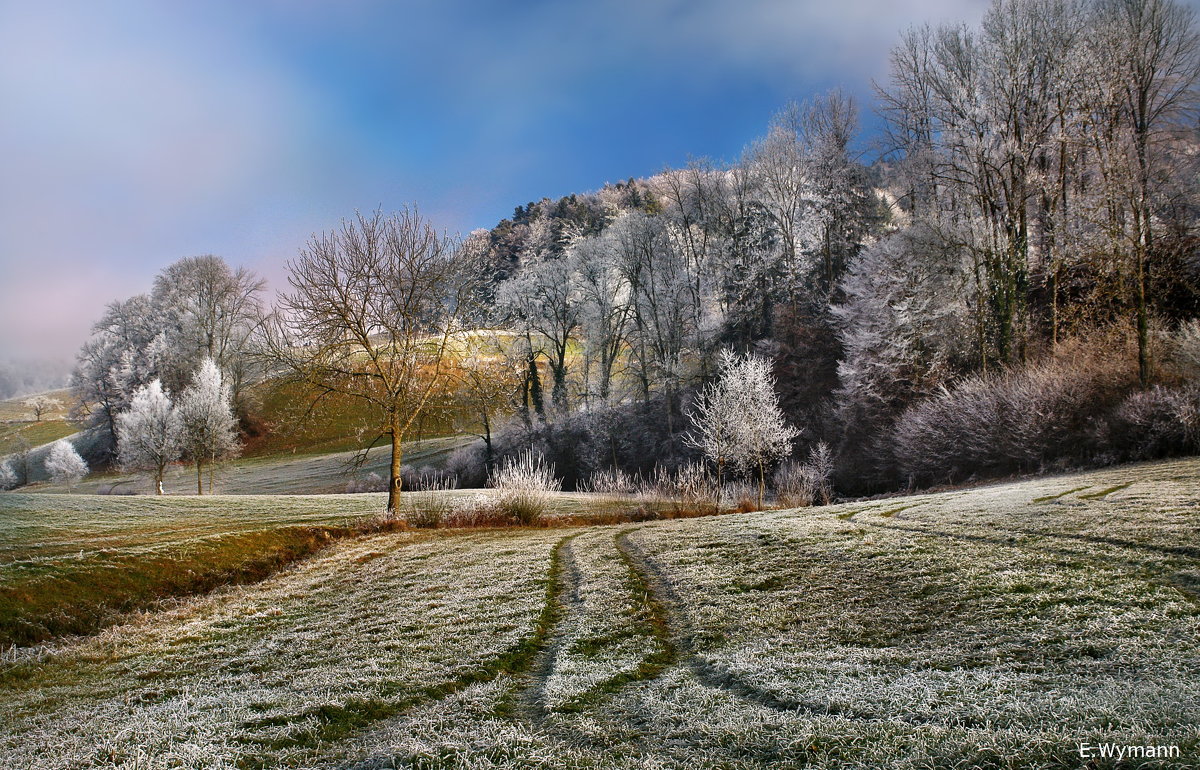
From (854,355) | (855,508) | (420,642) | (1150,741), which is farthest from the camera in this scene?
(854,355)

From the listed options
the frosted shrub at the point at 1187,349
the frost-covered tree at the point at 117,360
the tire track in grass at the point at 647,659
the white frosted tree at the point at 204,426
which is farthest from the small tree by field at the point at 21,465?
the frosted shrub at the point at 1187,349

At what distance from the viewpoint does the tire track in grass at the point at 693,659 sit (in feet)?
15.2

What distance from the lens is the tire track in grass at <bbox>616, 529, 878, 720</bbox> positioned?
4625 millimetres

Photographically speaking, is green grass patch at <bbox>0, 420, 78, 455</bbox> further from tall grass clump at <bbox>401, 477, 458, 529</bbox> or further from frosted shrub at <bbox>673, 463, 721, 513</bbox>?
frosted shrub at <bbox>673, 463, 721, 513</bbox>

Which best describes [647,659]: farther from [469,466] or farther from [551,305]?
[551,305]

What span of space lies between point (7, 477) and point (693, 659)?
2847 inches

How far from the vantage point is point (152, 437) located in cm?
3803

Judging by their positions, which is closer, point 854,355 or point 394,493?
point 394,493

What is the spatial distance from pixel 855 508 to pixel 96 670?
1569cm

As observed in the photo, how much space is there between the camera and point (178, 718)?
5547mm

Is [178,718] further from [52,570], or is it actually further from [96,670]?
[52,570]

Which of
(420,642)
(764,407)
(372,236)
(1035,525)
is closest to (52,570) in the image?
(420,642)

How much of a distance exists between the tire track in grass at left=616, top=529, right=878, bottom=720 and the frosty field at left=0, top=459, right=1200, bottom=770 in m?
0.03

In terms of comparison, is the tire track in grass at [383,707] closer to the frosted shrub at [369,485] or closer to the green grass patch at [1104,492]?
the green grass patch at [1104,492]
